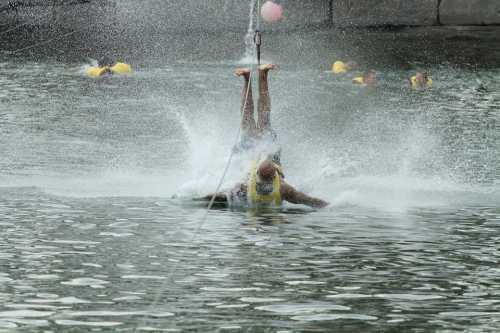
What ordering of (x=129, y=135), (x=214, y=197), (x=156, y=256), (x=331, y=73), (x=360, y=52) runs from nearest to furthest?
(x=156, y=256), (x=214, y=197), (x=129, y=135), (x=331, y=73), (x=360, y=52)

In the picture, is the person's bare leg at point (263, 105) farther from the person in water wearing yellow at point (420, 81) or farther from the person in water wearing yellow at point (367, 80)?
the person in water wearing yellow at point (367, 80)

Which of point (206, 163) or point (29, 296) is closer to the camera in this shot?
point (29, 296)

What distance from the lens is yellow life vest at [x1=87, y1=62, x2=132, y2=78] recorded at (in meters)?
34.4

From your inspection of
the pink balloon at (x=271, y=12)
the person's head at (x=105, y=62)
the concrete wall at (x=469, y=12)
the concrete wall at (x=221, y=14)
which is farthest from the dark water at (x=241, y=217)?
the pink balloon at (x=271, y=12)

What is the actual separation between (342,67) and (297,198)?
62.2 ft

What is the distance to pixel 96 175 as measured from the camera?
19.7 m

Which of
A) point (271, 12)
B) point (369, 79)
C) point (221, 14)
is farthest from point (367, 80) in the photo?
point (221, 14)

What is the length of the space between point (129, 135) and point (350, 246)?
10587mm

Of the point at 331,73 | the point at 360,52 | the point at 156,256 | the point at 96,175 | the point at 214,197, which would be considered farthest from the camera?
the point at 360,52

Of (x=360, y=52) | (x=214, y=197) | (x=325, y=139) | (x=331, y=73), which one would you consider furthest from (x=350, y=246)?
(x=360, y=52)

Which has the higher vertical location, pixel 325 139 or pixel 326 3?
pixel 326 3

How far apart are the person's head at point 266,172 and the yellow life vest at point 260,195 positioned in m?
0.06

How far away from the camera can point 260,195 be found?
56.5 ft

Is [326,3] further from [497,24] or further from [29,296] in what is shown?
[29,296]
